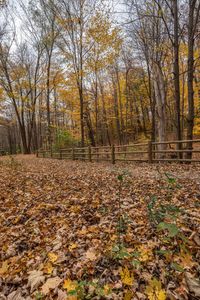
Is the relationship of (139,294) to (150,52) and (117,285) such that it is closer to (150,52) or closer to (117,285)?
(117,285)

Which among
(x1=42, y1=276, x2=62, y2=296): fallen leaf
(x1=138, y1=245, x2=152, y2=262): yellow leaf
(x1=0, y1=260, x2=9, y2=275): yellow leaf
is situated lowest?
(x1=0, y1=260, x2=9, y2=275): yellow leaf

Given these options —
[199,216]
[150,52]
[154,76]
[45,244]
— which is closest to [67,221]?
[45,244]

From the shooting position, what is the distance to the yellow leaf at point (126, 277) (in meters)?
1.91

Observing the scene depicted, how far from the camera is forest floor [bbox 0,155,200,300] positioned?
188 cm

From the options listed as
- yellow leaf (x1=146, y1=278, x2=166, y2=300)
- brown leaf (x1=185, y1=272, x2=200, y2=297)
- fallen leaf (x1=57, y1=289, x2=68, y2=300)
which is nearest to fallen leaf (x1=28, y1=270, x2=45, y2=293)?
fallen leaf (x1=57, y1=289, x2=68, y2=300)

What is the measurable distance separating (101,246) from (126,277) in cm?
67

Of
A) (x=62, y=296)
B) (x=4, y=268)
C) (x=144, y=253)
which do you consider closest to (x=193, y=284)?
(x=144, y=253)

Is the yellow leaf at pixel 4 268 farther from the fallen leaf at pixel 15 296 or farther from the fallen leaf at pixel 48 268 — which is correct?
the fallen leaf at pixel 48 268

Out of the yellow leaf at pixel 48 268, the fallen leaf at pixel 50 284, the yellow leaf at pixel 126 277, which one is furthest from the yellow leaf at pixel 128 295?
the yellow leaf at pixel 48 268

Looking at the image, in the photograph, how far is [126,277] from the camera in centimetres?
195

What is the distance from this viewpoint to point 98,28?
1323 cm

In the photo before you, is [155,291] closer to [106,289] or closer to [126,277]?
[126,277]

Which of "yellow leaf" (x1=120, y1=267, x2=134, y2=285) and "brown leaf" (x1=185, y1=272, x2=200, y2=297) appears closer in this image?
"brown leaf" (x1=185, y1=272, x2=200, y2=297)

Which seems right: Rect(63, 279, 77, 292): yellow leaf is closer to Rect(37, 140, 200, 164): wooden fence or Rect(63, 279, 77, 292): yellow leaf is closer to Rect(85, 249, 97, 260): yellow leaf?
Rect(85, 249, 97, 260): yellow leaf
